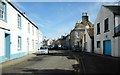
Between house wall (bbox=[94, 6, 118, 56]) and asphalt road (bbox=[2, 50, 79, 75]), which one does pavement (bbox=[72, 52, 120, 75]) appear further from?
house wall (bbox=[94, 6, 118, 56])

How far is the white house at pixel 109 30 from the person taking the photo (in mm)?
31016

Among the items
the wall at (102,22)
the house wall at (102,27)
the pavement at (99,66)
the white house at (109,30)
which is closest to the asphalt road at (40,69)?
the pavement at (99,66)

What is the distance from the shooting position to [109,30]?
34.3 meters

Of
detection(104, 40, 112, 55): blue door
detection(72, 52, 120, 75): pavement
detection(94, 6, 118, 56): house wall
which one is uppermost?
detection(94, 6, 118, 56): house wall

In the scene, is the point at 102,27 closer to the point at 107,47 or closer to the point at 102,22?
the point at 102,22

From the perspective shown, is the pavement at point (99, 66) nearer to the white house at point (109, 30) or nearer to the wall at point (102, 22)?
the white house at point (109, 30)

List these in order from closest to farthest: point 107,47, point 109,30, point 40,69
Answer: point 40,69 < point 109,30 < point 107,47

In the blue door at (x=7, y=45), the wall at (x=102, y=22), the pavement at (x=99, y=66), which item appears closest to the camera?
the pavement at (x=99, y=66)

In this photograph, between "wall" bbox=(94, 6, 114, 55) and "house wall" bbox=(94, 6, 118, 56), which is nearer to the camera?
"house wall" bbox=(94, 6, 118, 56)

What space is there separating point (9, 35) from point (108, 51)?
1602 centimetres

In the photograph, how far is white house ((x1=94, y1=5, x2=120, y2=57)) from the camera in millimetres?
31016

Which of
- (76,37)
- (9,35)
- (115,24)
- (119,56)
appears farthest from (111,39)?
(76,37)

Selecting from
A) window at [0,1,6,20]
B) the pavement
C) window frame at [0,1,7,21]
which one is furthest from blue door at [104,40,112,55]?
window at [0,1,6,20]

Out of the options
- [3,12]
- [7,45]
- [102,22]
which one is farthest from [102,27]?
[3,12]
